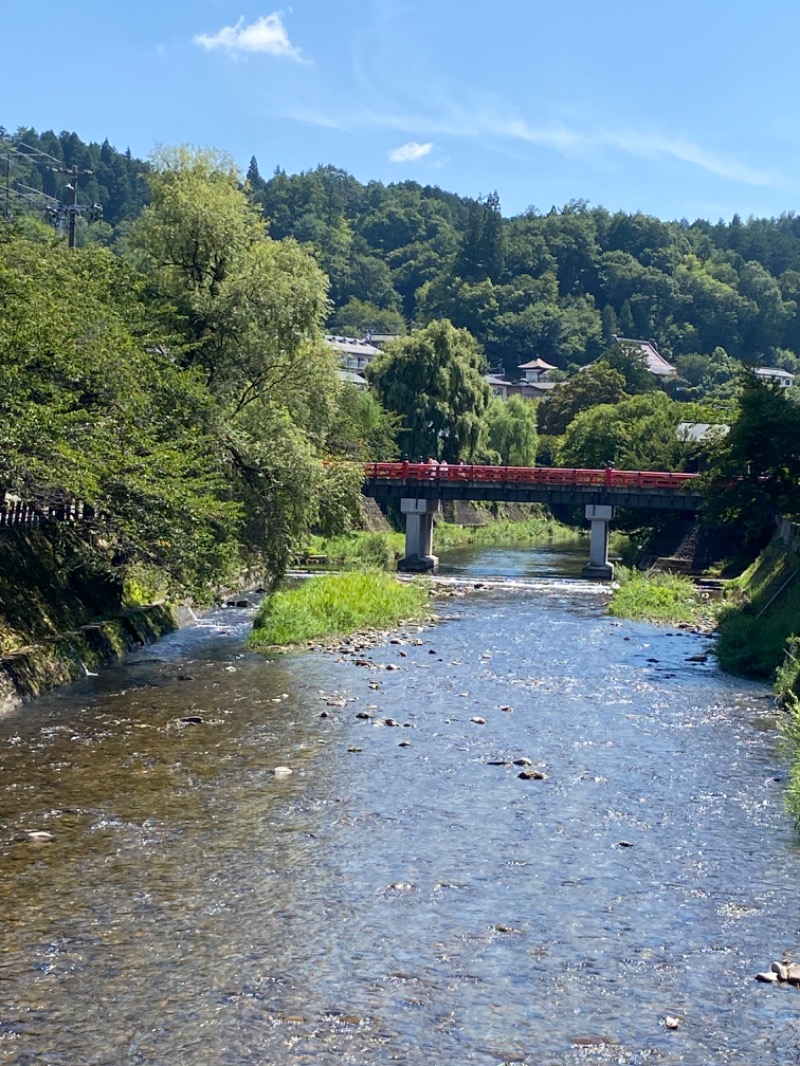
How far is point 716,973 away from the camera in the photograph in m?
14.1

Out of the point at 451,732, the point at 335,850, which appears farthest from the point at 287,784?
the point at 451,732

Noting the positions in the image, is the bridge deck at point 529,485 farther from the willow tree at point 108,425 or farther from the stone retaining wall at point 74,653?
the willow tree at point 108,425

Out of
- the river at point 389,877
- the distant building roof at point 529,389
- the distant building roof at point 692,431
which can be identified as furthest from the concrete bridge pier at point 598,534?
the distant building roof at point 529,389

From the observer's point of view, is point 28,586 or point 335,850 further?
point 28,586

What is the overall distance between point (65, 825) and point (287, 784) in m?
4.29

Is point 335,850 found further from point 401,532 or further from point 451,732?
point 401,532

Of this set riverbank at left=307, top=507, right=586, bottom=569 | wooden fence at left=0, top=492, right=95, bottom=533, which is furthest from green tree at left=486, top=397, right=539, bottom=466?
wooden fence at left=0, top=492, right=95, bottom=533

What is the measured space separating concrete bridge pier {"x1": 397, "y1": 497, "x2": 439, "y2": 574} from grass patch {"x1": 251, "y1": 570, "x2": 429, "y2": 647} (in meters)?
15.3

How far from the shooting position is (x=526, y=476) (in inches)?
2771

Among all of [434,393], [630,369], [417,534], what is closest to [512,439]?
[434,393]

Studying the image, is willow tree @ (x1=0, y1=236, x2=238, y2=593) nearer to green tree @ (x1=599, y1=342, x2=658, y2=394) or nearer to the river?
the river

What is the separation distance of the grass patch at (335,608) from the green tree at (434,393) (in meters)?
39.0

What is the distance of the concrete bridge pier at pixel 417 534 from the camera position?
222 feet

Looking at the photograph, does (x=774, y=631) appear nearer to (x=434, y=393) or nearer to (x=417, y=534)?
(x=417, y=534)
